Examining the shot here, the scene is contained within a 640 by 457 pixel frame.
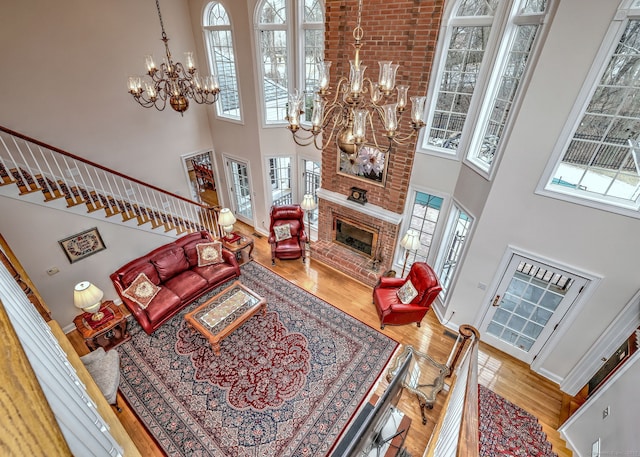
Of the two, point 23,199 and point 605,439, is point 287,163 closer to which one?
point 23,199

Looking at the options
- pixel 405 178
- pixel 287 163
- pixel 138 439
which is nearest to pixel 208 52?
pixel 287 163

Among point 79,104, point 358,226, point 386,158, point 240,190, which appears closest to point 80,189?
point 79,104

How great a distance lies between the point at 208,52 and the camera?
6.27 metres

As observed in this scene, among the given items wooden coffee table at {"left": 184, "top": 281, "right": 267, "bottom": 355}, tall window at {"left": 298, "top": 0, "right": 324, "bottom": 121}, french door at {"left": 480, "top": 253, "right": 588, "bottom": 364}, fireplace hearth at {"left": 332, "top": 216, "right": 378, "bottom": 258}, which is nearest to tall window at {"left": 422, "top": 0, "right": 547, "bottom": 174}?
french door at {"left": 480, "top": 253, "right": 588, "bottom": 364}

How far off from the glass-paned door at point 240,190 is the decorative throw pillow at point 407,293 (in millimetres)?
4218

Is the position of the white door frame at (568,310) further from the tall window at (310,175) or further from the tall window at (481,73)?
the tall window at (310,175)

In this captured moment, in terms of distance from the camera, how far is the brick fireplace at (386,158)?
13.6 feet

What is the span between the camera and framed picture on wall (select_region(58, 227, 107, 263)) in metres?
4.51

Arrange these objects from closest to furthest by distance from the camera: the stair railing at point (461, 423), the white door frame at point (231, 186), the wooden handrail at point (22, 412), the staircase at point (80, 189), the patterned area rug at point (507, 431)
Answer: the wooden handrail at point (22, 412) < the stair railing at point (461, 423) < the patterned area rug at point (507, 431) < the staircase at point (80, 189) < the white door frame at point (231, 186)

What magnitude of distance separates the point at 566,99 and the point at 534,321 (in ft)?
9.66

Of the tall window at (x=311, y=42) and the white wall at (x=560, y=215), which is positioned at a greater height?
the tall window at (x=311, y=42)

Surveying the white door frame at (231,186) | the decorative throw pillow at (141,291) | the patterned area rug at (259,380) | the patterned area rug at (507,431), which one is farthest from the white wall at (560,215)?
the decorative throw pillow at (141,291)

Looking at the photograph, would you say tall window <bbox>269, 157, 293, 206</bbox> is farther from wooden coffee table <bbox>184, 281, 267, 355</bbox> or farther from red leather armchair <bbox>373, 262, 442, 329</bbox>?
red leather armchair <bbox>373, 262, 442, 329</bbox>

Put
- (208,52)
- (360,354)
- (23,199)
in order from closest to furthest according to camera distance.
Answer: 1. (23,199)
2. (360,354)
3. (208,52)
